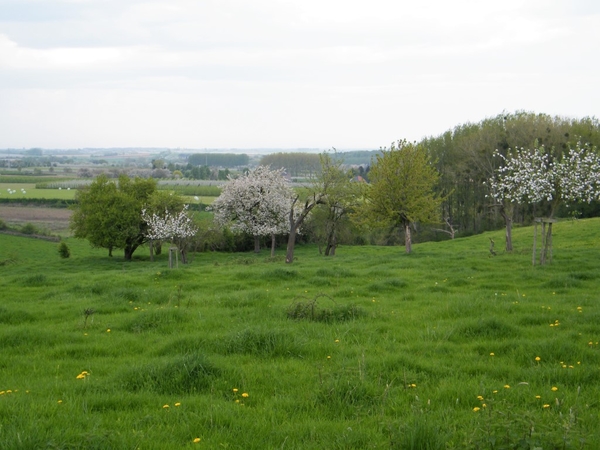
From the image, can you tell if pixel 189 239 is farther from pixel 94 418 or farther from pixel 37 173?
pixel 37 173

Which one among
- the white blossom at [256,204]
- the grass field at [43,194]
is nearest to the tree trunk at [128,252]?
the white blossom at [256,204]

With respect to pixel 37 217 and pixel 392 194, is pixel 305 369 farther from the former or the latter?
pixel 37 217

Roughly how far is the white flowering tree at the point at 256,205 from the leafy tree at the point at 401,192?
82.5 feet

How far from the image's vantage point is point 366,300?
14.0 meters

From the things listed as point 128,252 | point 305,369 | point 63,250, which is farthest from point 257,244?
point 305,369

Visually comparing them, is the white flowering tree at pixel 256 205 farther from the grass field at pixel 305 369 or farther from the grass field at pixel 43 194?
the grass field at pixel 43 194

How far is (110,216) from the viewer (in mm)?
52906

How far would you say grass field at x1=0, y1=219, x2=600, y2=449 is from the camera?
575 cm

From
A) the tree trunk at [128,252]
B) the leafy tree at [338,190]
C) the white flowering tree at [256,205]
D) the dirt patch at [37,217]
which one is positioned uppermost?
the leafy tree at [338,190]

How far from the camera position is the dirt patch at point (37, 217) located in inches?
2980

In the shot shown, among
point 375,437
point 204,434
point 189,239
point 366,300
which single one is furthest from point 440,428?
point 189,239

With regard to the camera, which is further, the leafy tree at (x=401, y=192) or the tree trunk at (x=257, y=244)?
the tree trunk at (x=257, y=244)

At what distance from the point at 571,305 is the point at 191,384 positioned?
30.7ft

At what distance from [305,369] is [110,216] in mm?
48405
